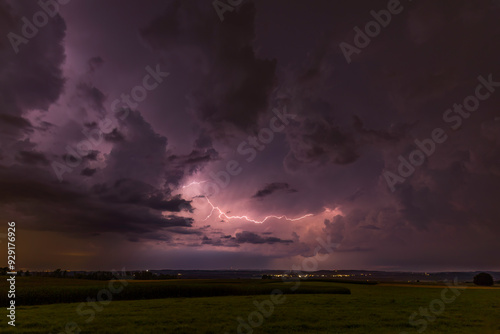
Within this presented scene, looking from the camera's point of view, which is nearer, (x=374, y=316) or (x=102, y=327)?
(x=102, y=327)

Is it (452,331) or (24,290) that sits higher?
(24,290)

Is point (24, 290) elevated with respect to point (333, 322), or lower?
elevated

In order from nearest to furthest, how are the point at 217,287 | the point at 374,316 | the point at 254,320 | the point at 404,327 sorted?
the point at 404,327
the point at 254,320
the point at 374,316
the point at 217,287

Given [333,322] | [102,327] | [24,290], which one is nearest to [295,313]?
[333,322]

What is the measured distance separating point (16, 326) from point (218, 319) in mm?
13066

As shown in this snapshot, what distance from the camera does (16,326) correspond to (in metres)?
20.2

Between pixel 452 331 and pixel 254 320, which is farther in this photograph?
pixel 254 320

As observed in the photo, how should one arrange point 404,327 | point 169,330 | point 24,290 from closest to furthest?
point 169,330 → point 404,327 → point 24,290

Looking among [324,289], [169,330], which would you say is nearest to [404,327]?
[169,330]

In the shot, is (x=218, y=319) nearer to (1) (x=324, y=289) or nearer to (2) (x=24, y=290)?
(2) (x=24, y=290)

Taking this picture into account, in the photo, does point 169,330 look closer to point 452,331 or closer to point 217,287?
point 452,331

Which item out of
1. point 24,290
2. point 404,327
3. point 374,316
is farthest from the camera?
point 24,290

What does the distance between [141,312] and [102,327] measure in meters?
6.82

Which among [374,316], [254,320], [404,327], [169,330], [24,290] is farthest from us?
[24,290]
